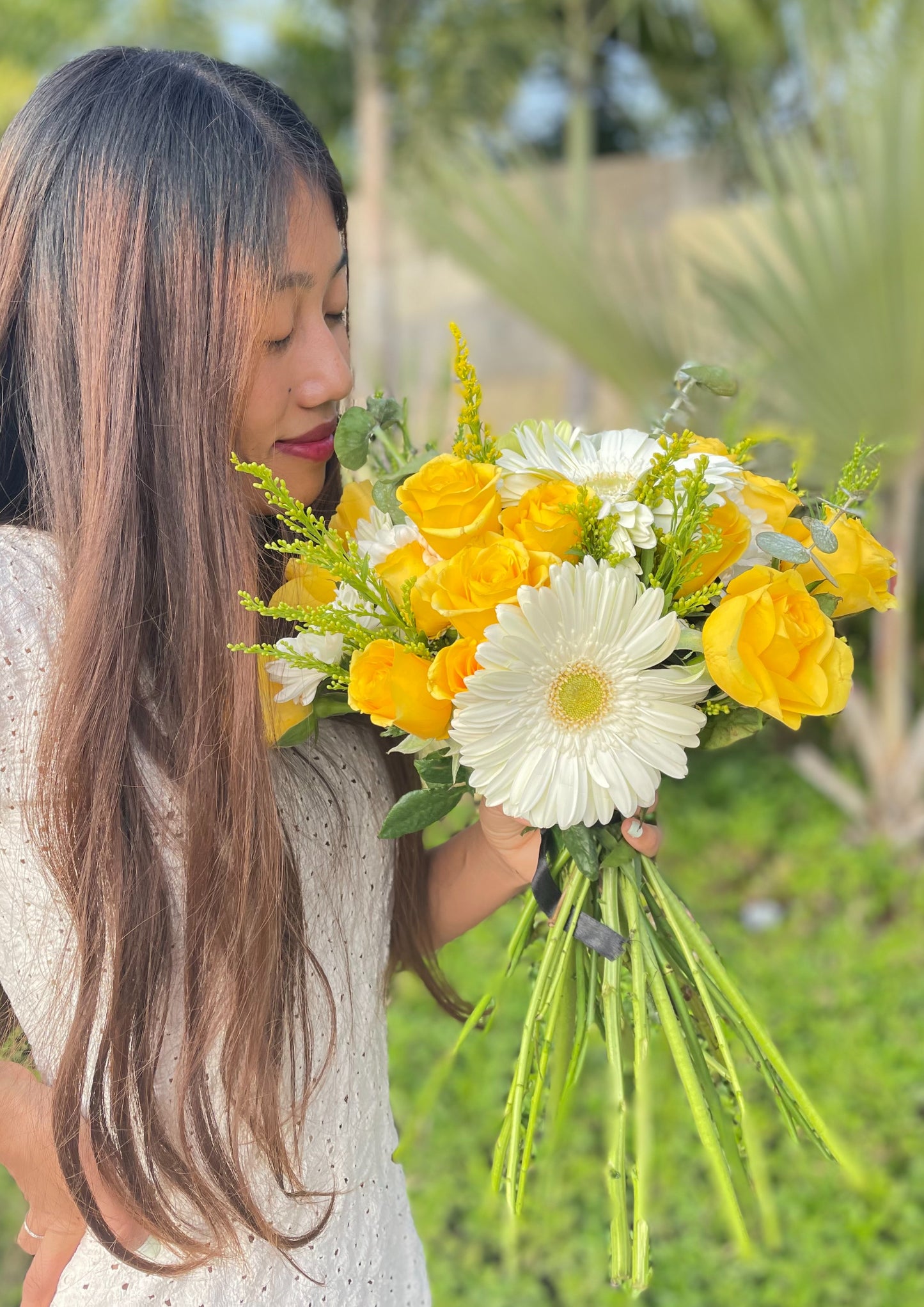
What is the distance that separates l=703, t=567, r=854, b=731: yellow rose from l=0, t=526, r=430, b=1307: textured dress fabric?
429 millimetres

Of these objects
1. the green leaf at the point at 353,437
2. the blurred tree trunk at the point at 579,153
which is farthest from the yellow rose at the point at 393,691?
the blurred tree trunk at the point at 579,153

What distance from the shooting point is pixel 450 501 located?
30.0 inches

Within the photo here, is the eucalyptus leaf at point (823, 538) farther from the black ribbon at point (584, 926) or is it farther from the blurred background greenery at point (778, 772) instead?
the blurred background greenery at point (778, 772)

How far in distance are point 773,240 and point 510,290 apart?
67 cm

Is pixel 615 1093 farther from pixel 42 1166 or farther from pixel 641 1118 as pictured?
pixel 42 1166

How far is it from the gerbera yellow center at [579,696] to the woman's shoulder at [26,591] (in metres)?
0.41

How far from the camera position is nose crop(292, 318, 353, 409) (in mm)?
897

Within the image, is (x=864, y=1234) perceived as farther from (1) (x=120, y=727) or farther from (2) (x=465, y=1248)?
(1) (x=120, y=727)

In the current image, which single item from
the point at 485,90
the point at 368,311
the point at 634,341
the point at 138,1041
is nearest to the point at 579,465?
the point at 138,1041

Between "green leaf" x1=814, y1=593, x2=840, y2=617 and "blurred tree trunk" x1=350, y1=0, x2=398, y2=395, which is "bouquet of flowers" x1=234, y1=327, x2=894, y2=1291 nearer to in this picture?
"green leaf" x1=814, y1=593, x2=840, y2=617

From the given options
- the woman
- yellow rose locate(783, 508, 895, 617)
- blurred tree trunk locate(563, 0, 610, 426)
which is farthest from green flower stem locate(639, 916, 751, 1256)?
blurred tree trunk locate(563, 0, 610, 426)

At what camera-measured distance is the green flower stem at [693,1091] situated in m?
0.80

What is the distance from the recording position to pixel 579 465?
827 mm

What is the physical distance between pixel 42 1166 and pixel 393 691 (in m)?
0.50
